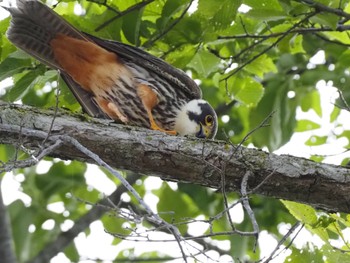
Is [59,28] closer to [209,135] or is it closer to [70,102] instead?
[70,102]

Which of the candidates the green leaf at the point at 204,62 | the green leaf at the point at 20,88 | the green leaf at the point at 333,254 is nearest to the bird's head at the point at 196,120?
the green leaf at the point at 204,62

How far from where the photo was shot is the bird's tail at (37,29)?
529cm

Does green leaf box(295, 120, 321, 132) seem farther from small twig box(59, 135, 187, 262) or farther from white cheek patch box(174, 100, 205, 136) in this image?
small twig box(59, 135, 187, 262)

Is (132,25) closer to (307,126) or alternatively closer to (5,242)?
(5,242)

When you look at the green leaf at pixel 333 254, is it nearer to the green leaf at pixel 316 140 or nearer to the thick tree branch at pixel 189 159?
the thick tree branch at pixel 189 159

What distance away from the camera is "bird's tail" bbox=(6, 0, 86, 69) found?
5289 millimetres

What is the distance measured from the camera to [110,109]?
19.1ft

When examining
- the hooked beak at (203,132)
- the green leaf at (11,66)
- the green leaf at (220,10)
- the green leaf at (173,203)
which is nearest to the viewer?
the green leaf at (220,10)

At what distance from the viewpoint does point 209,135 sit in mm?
6203

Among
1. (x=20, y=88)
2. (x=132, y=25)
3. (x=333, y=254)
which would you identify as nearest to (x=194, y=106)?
(x=132, y=25)

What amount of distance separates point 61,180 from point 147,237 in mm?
3931

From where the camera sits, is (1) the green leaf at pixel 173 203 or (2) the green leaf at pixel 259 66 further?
(1) the green leaf at pixel 173 203

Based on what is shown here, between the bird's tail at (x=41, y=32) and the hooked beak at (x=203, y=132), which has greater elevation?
the bird's tail at (x=41, y=32)

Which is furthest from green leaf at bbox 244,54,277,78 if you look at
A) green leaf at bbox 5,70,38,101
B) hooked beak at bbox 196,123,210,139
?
green leaf at bbox 5,70,38,101
